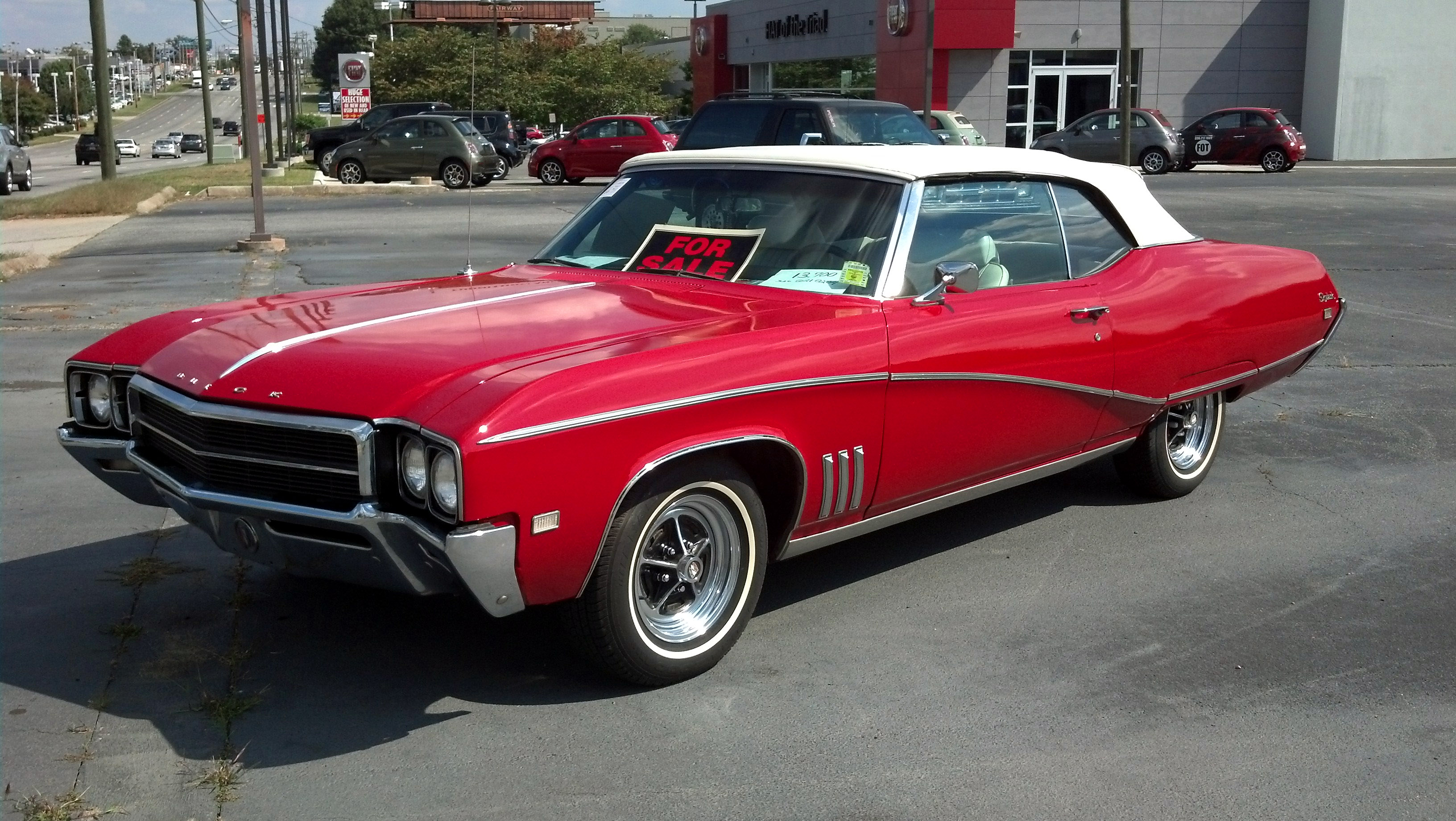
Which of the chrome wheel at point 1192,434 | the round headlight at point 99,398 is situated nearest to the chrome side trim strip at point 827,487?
the round headlight at point 99,398

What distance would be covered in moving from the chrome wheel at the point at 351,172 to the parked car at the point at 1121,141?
586 inches

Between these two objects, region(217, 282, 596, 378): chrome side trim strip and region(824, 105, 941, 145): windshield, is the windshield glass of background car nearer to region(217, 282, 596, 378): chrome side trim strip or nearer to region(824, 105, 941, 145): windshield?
region(824, 105, 941, 145): windshield

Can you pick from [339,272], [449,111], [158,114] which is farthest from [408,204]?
[158,114]

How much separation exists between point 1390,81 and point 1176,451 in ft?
132

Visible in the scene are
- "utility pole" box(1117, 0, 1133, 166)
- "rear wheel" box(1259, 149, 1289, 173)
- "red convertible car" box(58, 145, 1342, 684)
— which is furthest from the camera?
"rear wheel" box(1259, 149, 1289, 173)

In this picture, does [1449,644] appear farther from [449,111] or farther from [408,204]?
[449,111]

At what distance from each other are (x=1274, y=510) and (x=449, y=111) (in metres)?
35.0

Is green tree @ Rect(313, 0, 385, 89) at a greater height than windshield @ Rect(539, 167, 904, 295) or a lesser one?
greater

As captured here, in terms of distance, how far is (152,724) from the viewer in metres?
3.76

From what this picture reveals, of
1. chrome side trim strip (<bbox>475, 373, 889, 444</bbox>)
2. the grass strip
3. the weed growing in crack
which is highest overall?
chrome side trim strip (<bbox>475, 373, 889, 444</bbox>)

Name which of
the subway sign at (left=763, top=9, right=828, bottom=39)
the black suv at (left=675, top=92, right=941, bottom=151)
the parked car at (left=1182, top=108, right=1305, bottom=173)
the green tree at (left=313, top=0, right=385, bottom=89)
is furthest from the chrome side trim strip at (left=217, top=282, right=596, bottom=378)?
the green tree at (left=313, top=0, right=385, bottom=89)

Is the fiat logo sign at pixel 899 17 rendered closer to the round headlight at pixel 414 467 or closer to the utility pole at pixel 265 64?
the utility pole at pixel 265 64

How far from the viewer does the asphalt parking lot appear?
3486 mm

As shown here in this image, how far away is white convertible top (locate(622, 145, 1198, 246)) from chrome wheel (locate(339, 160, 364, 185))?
78.1ft
